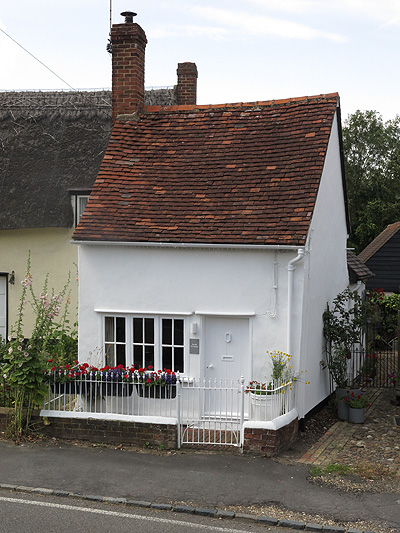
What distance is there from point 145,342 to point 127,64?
21.4ft

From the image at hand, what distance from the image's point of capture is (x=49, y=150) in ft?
56.7

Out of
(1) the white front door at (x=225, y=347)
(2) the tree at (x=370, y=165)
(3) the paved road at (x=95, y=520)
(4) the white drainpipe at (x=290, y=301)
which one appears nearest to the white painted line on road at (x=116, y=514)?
(3) the paved road at (x=95, y=520)

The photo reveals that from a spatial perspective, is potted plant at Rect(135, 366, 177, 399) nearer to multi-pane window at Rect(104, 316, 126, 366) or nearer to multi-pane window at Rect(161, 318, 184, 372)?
multi-pane window at Rect(161, 318, 184, 372)

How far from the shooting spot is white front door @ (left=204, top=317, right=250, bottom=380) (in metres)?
11.7

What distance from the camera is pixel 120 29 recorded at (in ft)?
46.0

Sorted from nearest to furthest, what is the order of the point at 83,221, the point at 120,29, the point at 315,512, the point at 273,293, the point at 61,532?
1. the point at 61,532
2. the point at 315,512
3. the point at 273,293
4. the point at 83,221
5. the point at 120,29

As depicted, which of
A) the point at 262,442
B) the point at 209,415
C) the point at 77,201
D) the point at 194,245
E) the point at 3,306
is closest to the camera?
the point at 262,442

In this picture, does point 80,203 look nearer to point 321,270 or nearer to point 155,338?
point 155,338

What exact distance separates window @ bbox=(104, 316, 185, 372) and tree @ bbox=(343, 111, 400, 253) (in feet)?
88.3

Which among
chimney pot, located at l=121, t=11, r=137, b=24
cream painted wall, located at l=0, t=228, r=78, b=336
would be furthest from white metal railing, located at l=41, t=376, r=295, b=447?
chimney pot, located at l=121, t=11, r=137, b=24

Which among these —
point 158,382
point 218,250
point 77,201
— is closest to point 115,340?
point 158,382

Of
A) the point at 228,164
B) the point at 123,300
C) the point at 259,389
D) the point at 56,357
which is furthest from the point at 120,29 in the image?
the point at 259,389

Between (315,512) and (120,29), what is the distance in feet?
36.3

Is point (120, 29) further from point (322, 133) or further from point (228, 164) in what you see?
point (322, 133)
